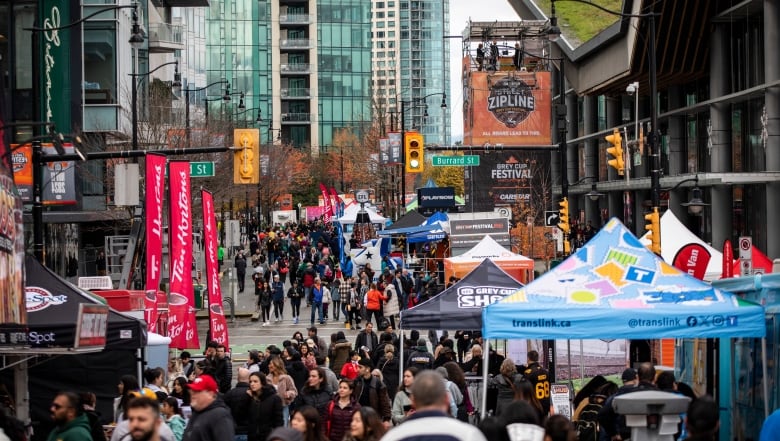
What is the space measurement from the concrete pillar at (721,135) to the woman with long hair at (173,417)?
35.4 meters

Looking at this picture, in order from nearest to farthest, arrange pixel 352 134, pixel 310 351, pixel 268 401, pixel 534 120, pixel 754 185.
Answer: pixel 268 401
pixel 310 351
pixel 754 185
pixel 534 120
pixel 352 134

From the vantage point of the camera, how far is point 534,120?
63.1 meters

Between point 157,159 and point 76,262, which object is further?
point 76,262

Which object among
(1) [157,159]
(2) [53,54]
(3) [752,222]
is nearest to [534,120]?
(3) [752,222]

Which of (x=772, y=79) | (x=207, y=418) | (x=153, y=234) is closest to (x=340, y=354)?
(x=153, y=234)

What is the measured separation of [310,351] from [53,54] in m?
21.2

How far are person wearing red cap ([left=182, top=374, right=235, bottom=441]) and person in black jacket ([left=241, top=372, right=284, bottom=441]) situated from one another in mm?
2422

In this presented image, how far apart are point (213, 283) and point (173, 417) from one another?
1014 cm

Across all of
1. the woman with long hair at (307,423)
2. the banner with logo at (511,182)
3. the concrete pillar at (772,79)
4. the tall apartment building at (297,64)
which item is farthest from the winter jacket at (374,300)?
the tall apartment building at (297,64)

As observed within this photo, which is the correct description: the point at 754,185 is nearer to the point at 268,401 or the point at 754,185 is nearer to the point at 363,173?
the point at 268,401

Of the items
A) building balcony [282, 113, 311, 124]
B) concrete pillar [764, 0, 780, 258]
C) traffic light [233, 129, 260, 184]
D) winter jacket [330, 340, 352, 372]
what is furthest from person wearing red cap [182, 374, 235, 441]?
building balcony [282, 113, 311, 124]

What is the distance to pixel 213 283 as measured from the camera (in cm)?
2339

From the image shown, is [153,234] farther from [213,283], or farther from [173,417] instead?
[173,417]

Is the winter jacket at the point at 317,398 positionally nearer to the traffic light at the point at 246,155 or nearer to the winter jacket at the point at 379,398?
the winter jacket at the point at 379,398
